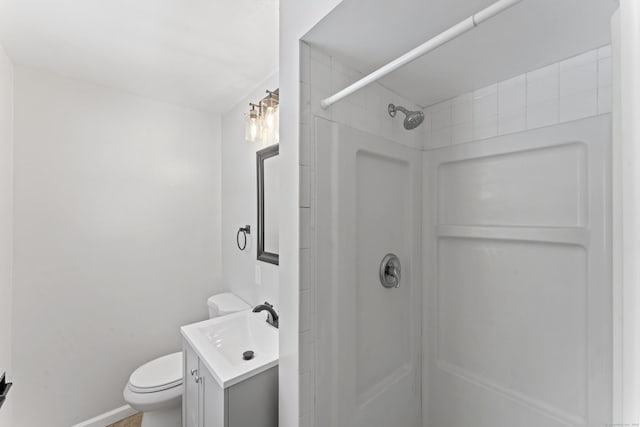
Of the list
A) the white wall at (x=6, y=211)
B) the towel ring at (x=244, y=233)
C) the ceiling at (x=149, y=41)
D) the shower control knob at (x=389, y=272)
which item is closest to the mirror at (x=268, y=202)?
the towel ring at (x=244, y=233)

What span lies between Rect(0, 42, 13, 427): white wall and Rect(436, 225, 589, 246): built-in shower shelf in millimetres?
2389

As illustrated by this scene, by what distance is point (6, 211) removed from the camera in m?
1.57

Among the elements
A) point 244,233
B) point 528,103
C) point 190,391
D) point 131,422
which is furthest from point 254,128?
point 131,422

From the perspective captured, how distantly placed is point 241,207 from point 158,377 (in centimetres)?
123

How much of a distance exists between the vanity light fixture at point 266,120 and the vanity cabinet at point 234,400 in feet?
4.19

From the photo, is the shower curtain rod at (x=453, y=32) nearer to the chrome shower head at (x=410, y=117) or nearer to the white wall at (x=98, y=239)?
the chrome shower head at (x=410, y=117)

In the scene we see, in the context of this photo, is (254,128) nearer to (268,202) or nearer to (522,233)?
(268,202)

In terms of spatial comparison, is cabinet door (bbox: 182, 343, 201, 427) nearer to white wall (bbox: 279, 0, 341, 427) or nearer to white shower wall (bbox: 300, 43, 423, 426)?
white wall (bbox: 279, 0, 341, 427)

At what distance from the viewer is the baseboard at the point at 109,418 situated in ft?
6.04

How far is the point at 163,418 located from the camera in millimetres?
1671

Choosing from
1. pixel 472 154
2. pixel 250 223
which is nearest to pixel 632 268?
pixel 472 154

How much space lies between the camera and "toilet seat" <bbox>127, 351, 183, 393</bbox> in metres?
1.60

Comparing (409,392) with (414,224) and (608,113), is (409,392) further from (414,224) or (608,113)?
(608,113)

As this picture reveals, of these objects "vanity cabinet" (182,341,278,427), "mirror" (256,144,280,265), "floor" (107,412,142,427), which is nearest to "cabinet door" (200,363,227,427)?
"vanity cabinet" (182,341,278,427)
